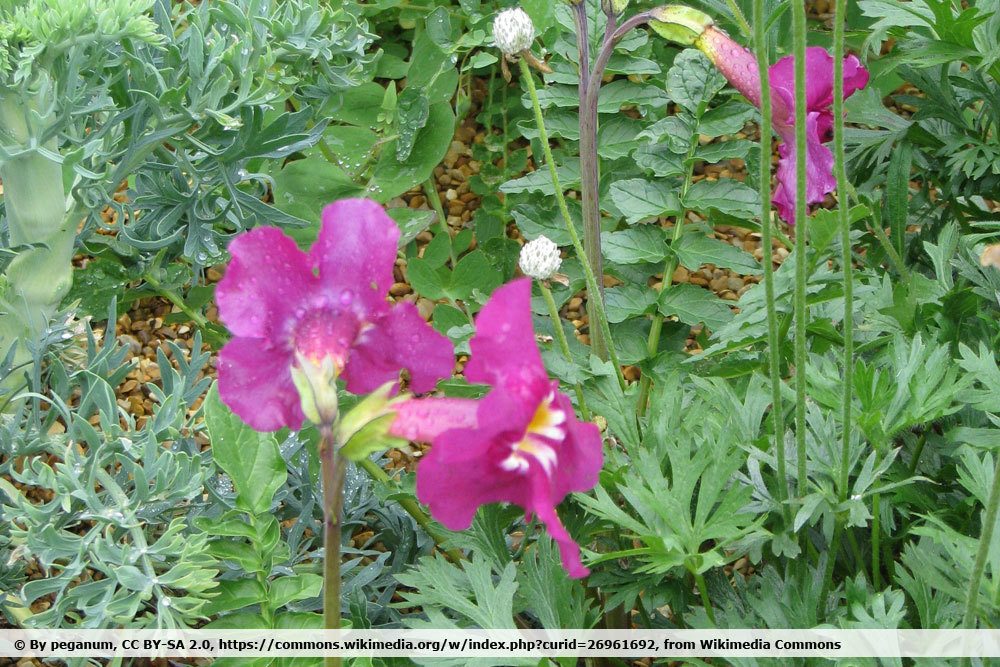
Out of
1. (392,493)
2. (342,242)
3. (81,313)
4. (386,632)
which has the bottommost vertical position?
(386,632)

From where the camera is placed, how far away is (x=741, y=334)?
1485 mm

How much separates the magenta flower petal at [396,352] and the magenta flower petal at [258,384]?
0.20ft

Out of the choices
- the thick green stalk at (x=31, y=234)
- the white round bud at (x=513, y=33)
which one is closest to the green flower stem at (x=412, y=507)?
the thick green stalk at (x=31, y=234)

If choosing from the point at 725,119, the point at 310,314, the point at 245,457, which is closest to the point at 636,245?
the point at 725,119

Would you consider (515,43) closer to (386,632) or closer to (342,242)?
(342,242)

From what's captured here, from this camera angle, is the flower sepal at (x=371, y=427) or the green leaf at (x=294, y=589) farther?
the green leaf at (x=294, y=589)

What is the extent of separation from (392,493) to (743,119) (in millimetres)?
852

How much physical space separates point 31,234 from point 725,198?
104 centimetres

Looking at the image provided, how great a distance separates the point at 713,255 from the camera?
69.4 inches

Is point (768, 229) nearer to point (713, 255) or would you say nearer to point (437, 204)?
point (713, 255)

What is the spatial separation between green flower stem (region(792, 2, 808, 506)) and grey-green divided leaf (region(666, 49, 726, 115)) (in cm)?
67

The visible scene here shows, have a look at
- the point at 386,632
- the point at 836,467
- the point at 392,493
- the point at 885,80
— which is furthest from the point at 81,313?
the point at 885,80

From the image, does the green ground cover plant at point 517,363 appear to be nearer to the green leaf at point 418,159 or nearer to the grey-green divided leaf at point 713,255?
the grey-green divided leaf at point 713,255

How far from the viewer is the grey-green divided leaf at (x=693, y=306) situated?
5.68 ft
